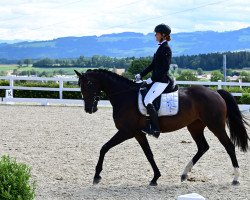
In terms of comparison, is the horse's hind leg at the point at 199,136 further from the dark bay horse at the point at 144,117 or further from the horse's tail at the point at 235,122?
the horse's tail at the point at 235,122

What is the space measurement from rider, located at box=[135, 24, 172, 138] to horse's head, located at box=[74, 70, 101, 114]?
80cm

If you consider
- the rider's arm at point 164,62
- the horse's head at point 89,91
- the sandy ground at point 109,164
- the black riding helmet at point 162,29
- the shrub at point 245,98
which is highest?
the black riding helmet at point 162,29

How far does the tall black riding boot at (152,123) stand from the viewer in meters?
8.45

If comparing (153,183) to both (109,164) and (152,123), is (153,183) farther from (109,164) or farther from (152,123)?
(109,164)

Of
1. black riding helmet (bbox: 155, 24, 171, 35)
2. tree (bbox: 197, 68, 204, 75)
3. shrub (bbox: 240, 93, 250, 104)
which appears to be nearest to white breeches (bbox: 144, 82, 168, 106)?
black riding helmet (bbox: 155, 24, 171, 35)

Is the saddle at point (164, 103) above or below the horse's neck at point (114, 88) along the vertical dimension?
below

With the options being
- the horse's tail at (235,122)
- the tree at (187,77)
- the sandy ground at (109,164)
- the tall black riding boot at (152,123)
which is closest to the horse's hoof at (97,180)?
the sandy ground at (109,164)

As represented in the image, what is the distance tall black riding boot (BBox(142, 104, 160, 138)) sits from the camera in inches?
332

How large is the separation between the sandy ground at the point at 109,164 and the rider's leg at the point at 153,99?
777mm

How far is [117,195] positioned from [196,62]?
84.5m

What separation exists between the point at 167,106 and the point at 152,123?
0.32 meters

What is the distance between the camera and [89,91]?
880 centimetres

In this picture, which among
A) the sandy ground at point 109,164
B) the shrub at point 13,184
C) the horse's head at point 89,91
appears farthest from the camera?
the horse's head at point 89,91

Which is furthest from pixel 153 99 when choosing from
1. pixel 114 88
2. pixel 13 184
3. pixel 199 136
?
pixel 13 184
